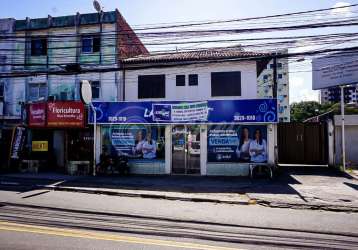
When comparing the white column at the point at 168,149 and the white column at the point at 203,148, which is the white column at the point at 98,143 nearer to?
the white column at the point at 168,149

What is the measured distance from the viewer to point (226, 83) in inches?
739

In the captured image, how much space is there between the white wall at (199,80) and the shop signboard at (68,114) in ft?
12.1

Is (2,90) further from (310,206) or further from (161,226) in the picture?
(310,206)

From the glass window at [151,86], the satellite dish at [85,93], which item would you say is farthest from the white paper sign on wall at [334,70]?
the satellite dish at [85,93]

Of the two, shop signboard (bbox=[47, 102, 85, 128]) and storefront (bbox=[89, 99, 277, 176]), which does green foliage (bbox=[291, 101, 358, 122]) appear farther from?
shop signboard (bbox=[47, 102, 85, 128])

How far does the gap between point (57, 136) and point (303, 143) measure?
579 inches

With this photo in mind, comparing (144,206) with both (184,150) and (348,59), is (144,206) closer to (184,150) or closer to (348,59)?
(184,150)

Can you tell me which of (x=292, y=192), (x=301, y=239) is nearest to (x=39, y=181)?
(x=292, y=192)

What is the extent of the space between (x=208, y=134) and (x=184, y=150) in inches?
56.2

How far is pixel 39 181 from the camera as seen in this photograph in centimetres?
1396

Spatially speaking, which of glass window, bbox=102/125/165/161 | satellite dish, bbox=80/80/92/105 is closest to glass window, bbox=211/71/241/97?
glass window, bbox=102/125/165/161

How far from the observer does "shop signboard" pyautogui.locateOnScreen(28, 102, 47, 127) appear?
56.6ft

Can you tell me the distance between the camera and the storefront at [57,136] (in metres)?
17.0

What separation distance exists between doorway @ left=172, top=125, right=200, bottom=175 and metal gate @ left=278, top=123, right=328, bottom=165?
244 inches
